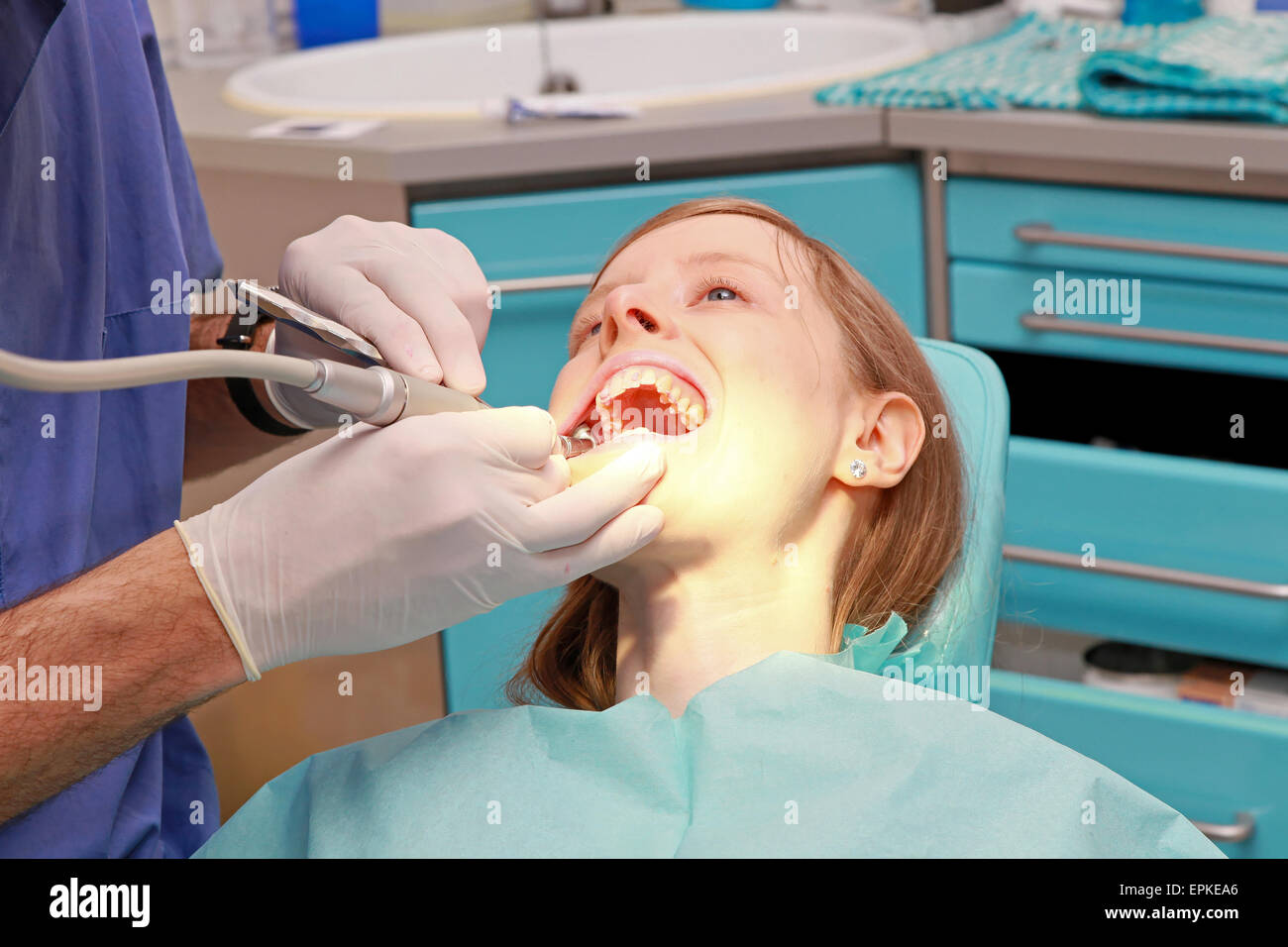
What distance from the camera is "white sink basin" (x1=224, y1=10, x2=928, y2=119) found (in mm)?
2307

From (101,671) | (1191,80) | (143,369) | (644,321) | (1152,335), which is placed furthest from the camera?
(1152,335)

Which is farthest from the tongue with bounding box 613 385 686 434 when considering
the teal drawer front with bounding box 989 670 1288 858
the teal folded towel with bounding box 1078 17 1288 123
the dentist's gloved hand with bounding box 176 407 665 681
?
the teal folded towel with bounding box 1078 17 1288 123

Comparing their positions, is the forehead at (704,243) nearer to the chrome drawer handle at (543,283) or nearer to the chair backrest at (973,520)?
the chair backrest at (973,520)

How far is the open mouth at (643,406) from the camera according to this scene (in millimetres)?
1246

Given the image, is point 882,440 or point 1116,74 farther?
point 1116,74

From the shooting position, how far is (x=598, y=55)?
2402 millimetres

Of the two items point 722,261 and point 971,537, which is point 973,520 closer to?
point 971,537

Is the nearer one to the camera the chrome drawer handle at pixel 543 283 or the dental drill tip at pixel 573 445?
the dental drill tip at pixel 573 445

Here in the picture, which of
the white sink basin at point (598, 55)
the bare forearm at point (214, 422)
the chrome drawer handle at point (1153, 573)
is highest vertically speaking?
the white sink basin at point (598, 55)

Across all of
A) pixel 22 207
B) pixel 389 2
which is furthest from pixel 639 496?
pixel 389 2

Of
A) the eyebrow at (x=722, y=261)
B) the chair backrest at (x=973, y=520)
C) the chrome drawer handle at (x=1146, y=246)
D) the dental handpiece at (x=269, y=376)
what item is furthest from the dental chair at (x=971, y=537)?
the dental handpiece at (x=269, y=376)

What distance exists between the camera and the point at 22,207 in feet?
3.88

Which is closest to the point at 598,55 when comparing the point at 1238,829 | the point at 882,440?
the point at 882,440

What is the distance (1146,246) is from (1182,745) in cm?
66
